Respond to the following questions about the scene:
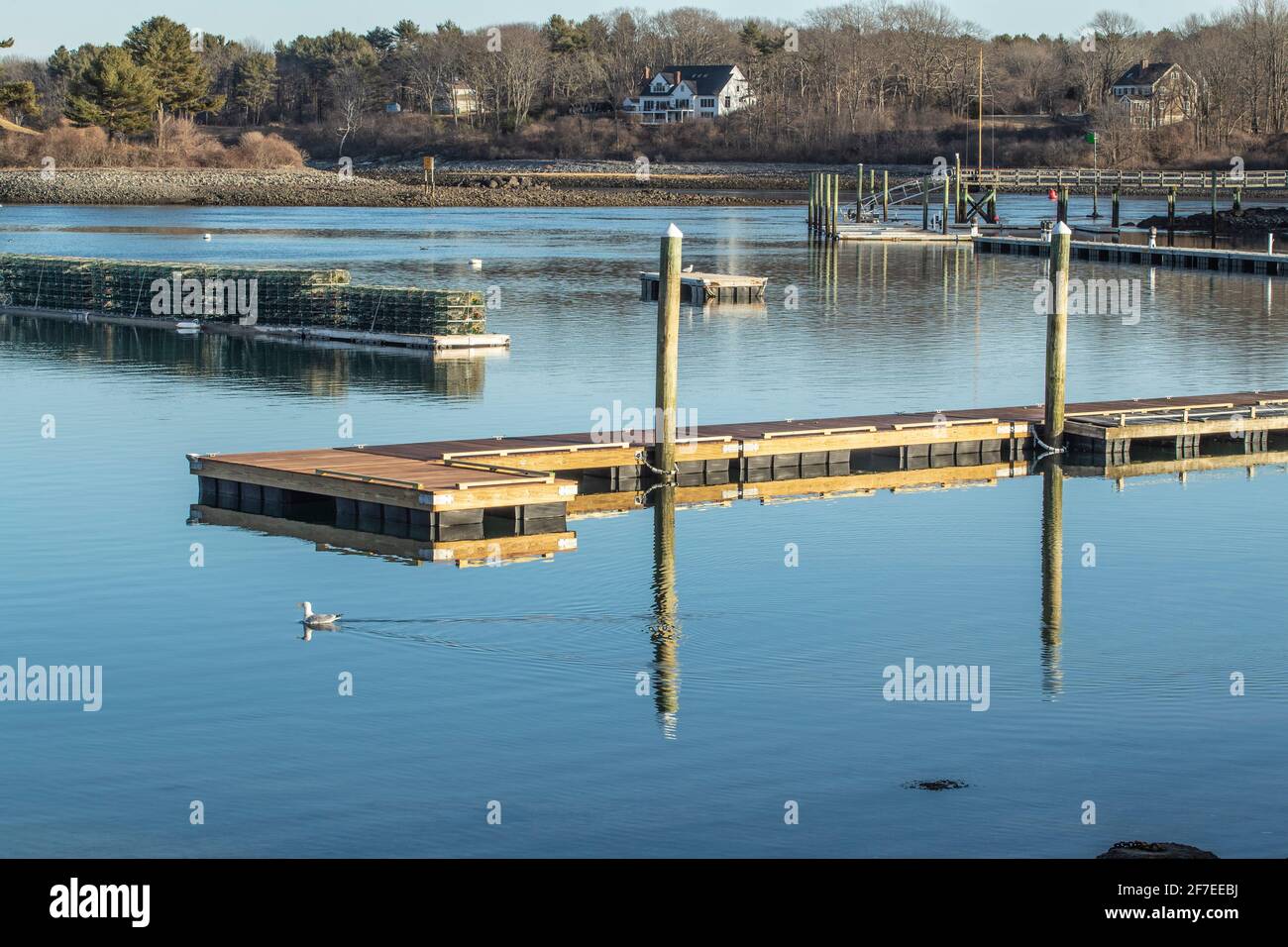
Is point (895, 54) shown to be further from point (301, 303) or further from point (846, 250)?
point (301, 303)

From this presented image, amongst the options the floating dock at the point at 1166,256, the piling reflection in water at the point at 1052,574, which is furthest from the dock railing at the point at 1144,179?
the piling reflection in water at the point at 1052,574

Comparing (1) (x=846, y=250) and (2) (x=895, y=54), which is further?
(2) (x=895, y=54)

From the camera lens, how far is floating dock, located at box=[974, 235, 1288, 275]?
241ft

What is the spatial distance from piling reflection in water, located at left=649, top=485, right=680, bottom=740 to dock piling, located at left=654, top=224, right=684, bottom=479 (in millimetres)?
709

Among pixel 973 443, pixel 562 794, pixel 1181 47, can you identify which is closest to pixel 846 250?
pixel 973 443

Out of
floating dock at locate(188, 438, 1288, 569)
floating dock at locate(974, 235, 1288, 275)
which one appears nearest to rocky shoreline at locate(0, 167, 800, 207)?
floating dock at locate(974, 235, 1288, 275)

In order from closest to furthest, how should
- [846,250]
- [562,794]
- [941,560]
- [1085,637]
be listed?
[562,794]
[1085,637]
[941,560]
[846,250]

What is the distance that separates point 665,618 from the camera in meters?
21.7

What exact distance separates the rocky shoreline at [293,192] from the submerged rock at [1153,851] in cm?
13382

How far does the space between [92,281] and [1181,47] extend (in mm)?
152763

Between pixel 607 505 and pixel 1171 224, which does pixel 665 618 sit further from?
pixel 1171 224

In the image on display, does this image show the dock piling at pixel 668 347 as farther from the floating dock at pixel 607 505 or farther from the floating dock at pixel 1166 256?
the floating dock at pixel 1166 256

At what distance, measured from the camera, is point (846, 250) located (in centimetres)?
9181

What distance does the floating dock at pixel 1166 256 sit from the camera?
73375mm
